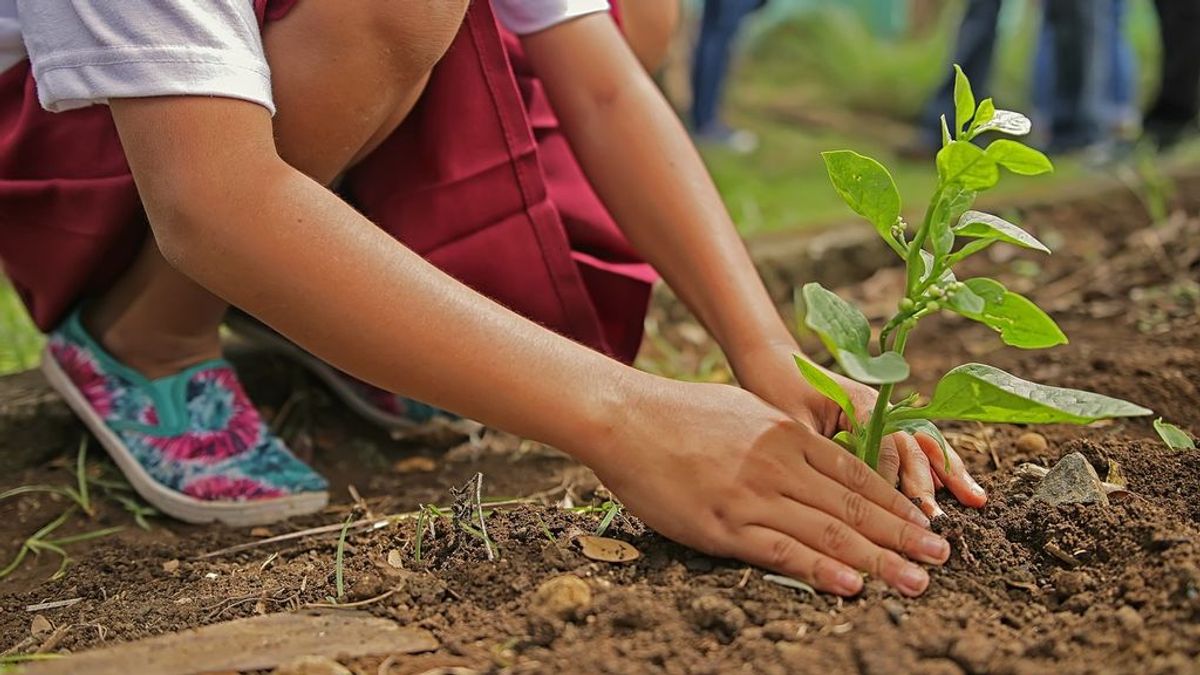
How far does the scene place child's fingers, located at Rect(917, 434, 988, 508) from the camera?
1.39m

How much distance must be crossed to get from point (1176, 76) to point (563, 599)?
3646 mm

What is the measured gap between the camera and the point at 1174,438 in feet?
4.98

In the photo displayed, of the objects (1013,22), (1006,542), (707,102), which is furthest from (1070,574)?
(1013,22)

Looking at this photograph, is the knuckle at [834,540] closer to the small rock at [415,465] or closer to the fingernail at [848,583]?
the fingernail at [848,583]

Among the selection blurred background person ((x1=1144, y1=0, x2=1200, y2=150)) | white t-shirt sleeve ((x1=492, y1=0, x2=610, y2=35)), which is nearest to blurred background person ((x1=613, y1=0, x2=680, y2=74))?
white t-shirt sleeve ((x1=492, y1=0, x2=610, y2=35))

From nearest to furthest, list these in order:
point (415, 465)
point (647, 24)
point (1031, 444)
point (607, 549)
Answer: point (607, 549) → point (1031, 444) → point (415, 465) → point (647, 24)

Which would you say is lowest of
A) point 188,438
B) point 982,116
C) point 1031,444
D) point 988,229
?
point 188,438

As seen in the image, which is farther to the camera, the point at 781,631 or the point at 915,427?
the point at 915,427

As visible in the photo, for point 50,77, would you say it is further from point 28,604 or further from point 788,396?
point 788,396

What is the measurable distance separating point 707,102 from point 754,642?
12.8 ft

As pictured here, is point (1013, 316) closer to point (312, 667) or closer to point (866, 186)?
point (866, 186)

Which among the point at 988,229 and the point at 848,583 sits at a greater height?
the point at 988,229

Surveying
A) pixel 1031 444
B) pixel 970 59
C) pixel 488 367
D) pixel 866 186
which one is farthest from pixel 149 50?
pixel 970 59

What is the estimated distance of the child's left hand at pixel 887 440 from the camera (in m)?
1.37
